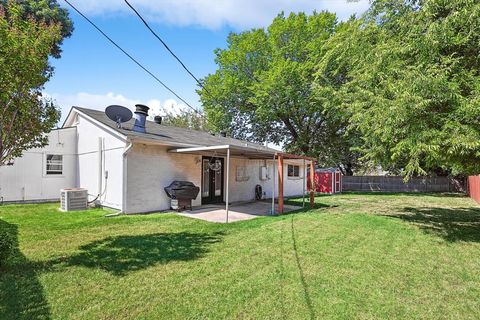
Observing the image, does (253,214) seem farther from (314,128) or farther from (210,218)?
(314,128)

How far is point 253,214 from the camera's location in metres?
10.0

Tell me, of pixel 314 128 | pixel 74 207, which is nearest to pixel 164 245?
pixel 74 207

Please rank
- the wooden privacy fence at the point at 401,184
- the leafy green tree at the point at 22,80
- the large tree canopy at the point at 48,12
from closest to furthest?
the leafy green tree at the point at 22,80, the large tree canopy at the point at 48,12, the wooden privacy fence at the point at 401,184

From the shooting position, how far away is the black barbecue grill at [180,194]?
32.8 ft

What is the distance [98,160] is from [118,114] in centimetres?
192

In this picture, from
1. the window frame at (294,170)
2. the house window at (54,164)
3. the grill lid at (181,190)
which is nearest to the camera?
the grill lid at (181,190)

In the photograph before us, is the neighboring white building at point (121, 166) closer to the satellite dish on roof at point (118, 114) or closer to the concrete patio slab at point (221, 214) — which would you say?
the satellite dish on roof at point (118, 114)

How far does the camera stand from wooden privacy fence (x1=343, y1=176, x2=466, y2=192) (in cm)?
2270

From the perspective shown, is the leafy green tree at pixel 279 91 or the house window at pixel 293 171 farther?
the leafy green tree at pixel 279 91

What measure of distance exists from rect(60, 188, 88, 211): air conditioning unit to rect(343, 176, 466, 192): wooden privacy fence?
19.7 metres

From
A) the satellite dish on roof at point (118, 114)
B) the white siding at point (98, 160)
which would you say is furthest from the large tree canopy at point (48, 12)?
the satellite dish on roof at point (118, 114)

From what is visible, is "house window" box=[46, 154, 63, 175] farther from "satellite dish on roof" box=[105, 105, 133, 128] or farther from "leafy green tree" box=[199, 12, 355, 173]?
"leafy green tree" box=[199, 12, 355, 173]

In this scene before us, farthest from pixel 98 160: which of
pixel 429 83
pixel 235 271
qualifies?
pixel 429 83

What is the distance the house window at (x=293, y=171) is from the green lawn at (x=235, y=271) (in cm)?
985
